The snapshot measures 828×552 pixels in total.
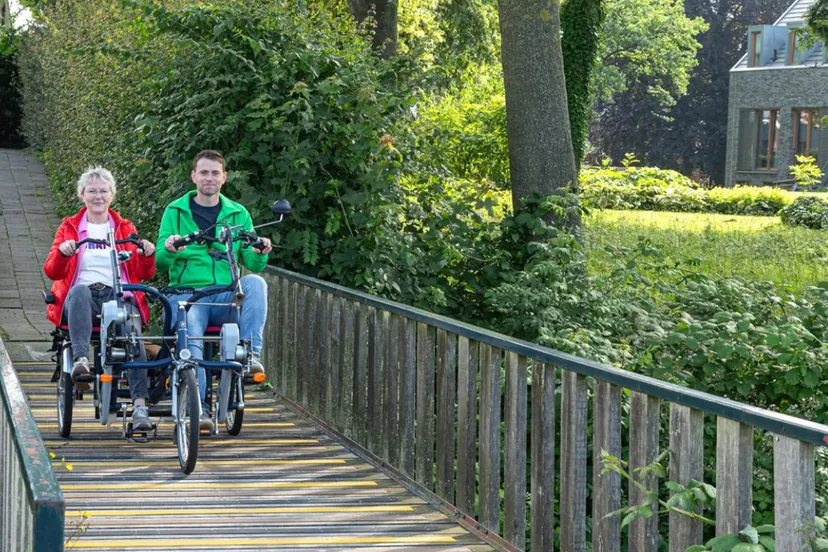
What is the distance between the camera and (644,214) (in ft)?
95.0

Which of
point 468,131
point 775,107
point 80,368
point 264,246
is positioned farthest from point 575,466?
point 775,107

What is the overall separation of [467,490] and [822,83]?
135ft

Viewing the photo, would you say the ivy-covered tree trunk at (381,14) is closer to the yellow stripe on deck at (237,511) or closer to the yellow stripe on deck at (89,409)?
the yellow stripe on deck at (89,409)

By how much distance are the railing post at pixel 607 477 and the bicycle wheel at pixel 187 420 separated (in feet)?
7.95

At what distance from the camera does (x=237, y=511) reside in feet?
20.1

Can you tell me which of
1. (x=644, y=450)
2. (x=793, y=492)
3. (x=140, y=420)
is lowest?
(x=140, y=420)

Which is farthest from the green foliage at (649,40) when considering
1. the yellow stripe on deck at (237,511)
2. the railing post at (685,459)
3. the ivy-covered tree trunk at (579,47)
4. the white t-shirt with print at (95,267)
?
the railing post at (685,459)

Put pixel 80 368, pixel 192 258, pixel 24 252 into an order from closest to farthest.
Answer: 1. pixel 80 368
2. pixel 192 258
3. pixel 24 252

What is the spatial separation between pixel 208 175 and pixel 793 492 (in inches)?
178

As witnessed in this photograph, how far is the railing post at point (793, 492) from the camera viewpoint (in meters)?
3.79

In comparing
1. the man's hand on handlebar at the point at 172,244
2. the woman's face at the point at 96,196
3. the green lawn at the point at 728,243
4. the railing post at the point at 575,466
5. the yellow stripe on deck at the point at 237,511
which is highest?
the woman's face at the point at 96,196

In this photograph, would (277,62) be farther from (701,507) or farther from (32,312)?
(701,507)

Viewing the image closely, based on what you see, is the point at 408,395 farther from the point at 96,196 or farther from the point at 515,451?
the point at 96,196

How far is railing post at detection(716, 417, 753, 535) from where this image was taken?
4133mm
